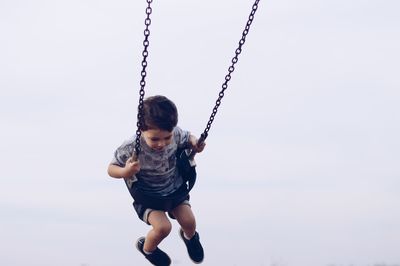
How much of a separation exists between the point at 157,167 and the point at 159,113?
0.81 meters

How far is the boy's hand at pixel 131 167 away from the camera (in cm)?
735

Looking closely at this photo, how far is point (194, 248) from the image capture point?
8711 millimetres

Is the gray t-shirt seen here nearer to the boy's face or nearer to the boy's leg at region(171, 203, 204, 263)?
the boy's face

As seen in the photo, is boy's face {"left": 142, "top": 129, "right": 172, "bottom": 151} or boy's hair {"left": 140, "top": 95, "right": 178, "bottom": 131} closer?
boy's hair {"left": 140, "top": 95, "right": 178, "bottom": 131}

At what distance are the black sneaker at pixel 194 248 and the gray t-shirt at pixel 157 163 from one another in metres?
0.85

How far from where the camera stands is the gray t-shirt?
306 inches

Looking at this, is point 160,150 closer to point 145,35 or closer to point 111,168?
point 111,168

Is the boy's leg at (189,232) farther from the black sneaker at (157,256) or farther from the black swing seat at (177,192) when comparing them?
the black sneaker at (157,256)

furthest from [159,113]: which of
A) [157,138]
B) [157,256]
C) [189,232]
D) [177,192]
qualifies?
[157,256]

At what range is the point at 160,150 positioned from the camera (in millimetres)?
7738

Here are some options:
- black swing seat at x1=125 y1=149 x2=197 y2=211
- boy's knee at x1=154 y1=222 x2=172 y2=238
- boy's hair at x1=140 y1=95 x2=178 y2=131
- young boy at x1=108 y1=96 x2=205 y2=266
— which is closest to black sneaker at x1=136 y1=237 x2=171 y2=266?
young boy at x1=108 y1=96 x2=205 y2=266

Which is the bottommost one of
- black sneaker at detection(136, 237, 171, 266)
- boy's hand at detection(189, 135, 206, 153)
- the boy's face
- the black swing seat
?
black sneaker at detection(136, 237, 171, 266)

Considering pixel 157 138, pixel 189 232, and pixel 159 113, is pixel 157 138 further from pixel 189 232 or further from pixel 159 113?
pixel 189 232

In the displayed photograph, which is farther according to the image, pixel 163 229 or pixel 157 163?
pixel 163 229
